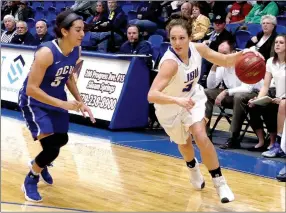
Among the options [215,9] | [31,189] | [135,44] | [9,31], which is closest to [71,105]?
[31,189]

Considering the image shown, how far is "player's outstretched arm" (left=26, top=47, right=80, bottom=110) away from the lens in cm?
485

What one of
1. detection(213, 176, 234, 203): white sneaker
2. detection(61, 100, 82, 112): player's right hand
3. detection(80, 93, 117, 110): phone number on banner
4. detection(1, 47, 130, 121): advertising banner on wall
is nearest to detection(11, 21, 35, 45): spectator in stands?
detection(1, 47, 130, 121): advertising banner on wall

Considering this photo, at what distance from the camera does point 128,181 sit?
19.5 ft

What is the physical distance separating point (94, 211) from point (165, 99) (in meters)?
1.06

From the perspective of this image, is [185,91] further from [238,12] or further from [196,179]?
[238,12]

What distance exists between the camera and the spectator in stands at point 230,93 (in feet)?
25.3

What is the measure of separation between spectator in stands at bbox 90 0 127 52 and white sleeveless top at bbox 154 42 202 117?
6.20 meters

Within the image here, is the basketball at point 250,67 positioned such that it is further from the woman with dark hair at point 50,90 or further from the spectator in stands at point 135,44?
the spectator in stands at point 135,44

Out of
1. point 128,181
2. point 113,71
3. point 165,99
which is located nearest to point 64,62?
point 165,99

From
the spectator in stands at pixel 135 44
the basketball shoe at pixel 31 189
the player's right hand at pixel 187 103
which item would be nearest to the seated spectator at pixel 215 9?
the spectator in stands at pixel 135 44

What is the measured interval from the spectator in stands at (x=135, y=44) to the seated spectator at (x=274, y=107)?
2403 mm

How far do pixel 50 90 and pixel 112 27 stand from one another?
646cm

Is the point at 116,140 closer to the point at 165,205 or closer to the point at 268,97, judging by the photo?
the point at 268,97

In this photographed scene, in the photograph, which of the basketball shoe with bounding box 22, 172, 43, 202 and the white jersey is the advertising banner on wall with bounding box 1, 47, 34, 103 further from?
the white jersey
